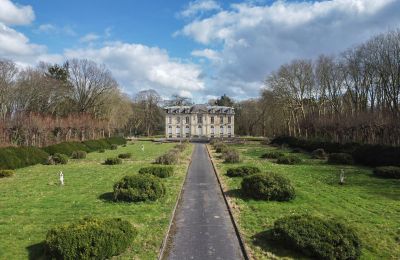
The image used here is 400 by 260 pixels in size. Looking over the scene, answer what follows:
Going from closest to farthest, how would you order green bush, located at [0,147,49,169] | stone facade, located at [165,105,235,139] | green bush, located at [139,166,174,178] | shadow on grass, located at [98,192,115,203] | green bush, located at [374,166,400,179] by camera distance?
1. shadow on grass, located at [98,192,115,203]
2. green bush, located at [139,166,174,178]
3. green bush, located at [374,166,400,179]
4. green bush, located at [0,147,49,169]
5. stone facade, located at [165,105,235,139]

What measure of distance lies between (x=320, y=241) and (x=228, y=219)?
13.3 ft

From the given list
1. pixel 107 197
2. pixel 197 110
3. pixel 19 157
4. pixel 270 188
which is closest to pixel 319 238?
pixel 270 188

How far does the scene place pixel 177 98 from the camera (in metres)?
129

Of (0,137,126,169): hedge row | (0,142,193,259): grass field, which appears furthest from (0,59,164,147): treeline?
(0,142,193,259): grass field

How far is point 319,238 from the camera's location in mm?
8938

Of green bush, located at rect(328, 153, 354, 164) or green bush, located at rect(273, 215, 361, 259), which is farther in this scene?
green bush, located at rect(328, 153, 354, 164)

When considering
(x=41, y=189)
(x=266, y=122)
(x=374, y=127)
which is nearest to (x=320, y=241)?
(x=41, y=189)

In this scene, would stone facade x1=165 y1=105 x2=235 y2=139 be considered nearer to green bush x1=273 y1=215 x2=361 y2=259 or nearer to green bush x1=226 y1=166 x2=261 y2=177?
green bush x1=226 y1=166 x2=261 y2=177

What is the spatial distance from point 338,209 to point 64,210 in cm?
1069

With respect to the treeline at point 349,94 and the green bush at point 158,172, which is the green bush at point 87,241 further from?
the treeline at point 349,94

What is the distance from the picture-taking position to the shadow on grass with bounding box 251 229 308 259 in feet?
30.1

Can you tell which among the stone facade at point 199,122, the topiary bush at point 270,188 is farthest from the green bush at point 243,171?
the stone facade at point 199,122

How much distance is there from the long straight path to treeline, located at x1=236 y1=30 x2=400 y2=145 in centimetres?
2871

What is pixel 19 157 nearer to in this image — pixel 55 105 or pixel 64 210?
pixel 64 210
